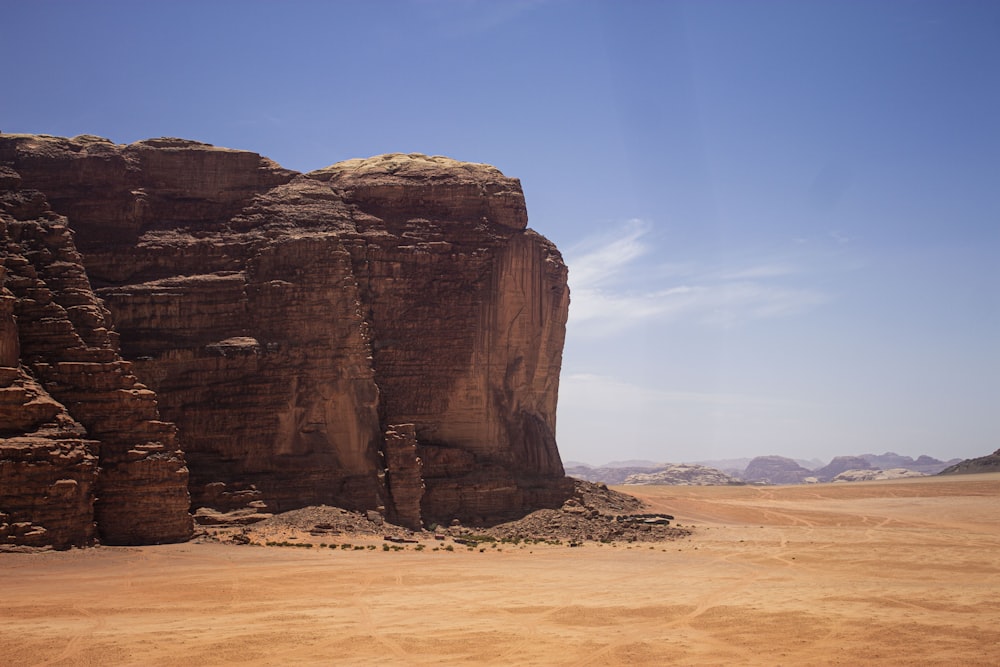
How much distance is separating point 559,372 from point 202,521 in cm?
1838

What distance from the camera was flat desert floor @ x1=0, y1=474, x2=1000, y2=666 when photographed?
15867 mm

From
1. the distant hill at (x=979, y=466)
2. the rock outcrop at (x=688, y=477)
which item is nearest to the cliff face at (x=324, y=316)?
the distant hill at (x=979, y=466)

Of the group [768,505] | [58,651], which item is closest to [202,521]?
[58,651]

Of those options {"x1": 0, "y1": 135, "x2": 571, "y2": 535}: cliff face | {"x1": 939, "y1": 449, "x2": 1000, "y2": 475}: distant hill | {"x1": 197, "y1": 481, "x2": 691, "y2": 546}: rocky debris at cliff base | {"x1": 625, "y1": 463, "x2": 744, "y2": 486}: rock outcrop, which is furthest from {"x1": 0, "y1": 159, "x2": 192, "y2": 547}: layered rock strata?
{"x1": 625, "y1": 463, "x2": 744, "y2": 486}: rock outcrop

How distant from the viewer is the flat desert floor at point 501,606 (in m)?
15.9

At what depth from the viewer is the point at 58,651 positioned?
49.9ft

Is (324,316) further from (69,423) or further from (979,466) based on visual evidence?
(979,466)

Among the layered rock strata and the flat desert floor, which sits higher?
the layered rock strata

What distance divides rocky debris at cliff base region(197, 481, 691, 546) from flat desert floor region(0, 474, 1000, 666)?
180 cm

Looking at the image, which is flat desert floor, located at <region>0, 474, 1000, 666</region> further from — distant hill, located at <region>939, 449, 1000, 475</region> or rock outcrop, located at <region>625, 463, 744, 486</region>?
rock outcrop, located at <region>625, 463, 744, 486</region>

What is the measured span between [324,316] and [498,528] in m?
11.0

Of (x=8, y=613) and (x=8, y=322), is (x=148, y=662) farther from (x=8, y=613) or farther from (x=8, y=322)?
(x=8, y=322)

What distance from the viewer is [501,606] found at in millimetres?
20250

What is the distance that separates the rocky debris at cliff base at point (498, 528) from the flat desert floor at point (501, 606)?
Result: 1.80 meters
